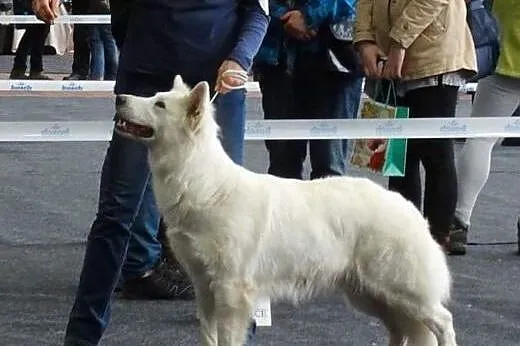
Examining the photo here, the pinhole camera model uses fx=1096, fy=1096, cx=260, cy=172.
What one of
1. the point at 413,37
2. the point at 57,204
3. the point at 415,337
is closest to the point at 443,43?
the point at 413,37

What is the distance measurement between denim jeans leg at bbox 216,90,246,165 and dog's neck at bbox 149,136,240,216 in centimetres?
39

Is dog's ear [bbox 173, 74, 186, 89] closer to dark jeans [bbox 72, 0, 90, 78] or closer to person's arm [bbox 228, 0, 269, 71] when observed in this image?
person's arm [bbox 228, 0, 269, 71]

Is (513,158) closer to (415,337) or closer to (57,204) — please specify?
(57,204)

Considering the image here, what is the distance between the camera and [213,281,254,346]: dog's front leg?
3.46m

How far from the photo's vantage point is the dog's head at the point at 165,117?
338 cm

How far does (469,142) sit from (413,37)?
119cm

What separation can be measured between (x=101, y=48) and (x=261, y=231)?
991 centimetres

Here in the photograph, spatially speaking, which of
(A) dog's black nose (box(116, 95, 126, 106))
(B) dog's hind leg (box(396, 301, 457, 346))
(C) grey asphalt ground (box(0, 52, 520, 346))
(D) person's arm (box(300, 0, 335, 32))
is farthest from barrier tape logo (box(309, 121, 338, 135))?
(A) dog's black nose (box(116, 95, 126, 106))

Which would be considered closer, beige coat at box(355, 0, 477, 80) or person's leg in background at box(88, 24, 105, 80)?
beige coat at box(355, 0, 477, 80)

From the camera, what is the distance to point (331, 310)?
484 centimetres

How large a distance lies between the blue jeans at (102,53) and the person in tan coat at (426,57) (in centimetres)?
790

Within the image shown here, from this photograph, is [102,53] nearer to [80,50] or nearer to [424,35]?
[80,50]

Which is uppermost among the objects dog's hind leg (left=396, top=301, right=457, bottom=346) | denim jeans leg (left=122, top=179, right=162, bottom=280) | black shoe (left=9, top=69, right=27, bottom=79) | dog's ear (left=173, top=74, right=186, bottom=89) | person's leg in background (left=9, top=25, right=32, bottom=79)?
dog's ear (left=173, top=74, right=186, bottom=89)

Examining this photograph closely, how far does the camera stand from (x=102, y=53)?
43.1 feet
